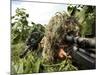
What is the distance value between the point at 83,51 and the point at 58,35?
0.35m

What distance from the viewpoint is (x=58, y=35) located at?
211 centimetres

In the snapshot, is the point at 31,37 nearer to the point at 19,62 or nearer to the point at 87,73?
the point at 19,62

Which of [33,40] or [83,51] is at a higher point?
[33,40]

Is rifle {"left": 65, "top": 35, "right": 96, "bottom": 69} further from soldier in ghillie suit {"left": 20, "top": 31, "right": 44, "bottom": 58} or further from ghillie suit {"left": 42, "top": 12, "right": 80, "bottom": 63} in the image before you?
soldier in ghillie suit {"left": 20, "top": 31, "right": 44, "bottom": 58}

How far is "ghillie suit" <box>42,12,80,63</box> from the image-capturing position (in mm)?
2078

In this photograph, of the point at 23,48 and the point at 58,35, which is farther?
the point at 58,35

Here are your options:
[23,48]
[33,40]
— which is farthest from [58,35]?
[23,48]

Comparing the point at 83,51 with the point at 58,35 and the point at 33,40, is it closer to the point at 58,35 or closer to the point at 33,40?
the point at 58,35

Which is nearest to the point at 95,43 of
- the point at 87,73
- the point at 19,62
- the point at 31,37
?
the point at 87,73

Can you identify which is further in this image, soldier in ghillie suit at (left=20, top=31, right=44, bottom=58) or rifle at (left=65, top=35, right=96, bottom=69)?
rifle at (left=65, top=35, right=96, bottom=69)

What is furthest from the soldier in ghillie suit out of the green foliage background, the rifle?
the rifle

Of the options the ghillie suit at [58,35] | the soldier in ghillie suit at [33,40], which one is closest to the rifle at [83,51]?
the ghillie suit at [58,35]

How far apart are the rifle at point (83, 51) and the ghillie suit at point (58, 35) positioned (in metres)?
0.06

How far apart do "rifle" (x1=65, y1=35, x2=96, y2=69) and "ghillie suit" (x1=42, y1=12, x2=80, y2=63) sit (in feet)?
0.18
